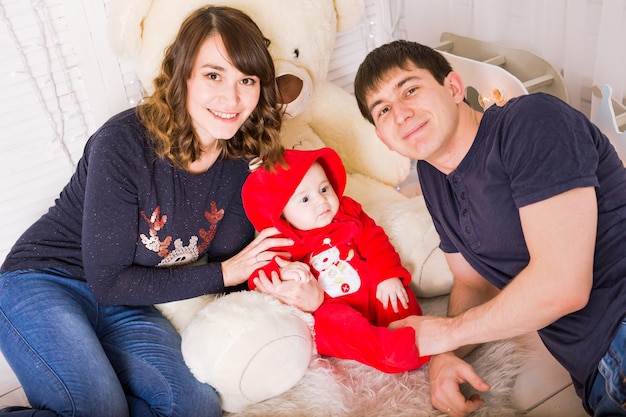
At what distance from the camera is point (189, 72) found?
5.05ft

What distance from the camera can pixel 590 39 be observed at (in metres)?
1.92

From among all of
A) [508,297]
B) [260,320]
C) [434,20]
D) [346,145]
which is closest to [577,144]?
[508,297]

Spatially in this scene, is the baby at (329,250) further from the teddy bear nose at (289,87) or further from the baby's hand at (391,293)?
the teddy bear nose at (289,87)

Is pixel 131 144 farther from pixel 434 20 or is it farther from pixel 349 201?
pixel 434 20

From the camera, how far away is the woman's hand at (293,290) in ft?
5.40

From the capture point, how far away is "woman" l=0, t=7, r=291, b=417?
1542 millimetres

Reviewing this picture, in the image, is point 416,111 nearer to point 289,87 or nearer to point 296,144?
point 289,87

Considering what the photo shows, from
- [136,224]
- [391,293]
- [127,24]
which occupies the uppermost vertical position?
[127,24]

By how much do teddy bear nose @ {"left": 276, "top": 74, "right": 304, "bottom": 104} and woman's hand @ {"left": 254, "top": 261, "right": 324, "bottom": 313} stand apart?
529 millimetres

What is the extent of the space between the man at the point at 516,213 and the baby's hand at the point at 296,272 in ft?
0.92

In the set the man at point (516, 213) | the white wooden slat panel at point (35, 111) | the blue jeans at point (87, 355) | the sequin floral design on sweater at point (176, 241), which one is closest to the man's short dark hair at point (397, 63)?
the man at point (516, 213)

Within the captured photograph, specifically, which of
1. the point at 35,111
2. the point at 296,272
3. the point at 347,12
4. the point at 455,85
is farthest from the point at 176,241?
the point at 347,12

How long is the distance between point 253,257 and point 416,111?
59 cm

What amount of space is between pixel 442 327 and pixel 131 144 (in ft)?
2.77
